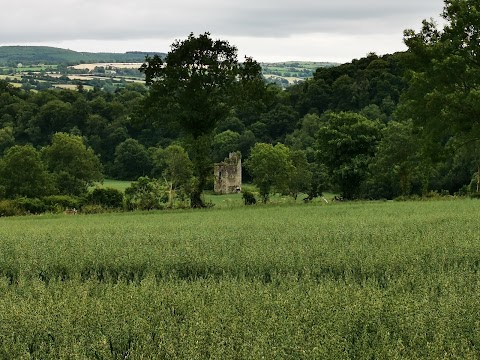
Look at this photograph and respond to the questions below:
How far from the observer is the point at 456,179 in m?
65.1

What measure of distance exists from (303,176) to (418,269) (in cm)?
6077

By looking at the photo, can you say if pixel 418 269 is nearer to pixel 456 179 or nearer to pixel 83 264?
pixel 83 264

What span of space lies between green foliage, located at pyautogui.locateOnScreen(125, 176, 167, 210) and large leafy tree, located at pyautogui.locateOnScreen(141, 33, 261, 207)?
437 centimetres

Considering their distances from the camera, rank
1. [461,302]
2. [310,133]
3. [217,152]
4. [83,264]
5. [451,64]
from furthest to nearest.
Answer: [217,152], [310,133], [451,64], [83,264], [461,302]

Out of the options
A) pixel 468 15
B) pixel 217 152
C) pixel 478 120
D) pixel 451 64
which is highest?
pixel 468 15

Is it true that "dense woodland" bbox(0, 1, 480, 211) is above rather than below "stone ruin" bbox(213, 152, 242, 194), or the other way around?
above

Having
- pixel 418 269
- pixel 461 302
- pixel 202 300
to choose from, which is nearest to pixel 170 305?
pixel 202 300

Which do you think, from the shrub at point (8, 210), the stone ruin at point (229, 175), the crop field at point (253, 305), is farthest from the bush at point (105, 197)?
the stone ruin at point (229, 175)

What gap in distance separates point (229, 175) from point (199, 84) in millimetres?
57765

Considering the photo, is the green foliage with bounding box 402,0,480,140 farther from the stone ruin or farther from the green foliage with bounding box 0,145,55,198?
the stone ruin

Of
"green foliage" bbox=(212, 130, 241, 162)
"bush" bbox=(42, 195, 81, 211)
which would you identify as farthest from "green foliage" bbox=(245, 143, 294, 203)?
"green foliage" bbox=(212, 130, 241, 162)

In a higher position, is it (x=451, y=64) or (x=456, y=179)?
(x=451, y=64)

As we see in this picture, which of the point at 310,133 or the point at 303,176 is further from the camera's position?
the point at 310,133

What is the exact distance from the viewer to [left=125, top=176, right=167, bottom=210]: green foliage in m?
35.0
